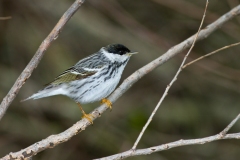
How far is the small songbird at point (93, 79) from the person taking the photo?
563 centimetres

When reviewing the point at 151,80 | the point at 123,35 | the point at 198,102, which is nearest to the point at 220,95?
the point at 198,102

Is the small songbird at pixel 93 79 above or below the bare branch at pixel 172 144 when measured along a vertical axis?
above

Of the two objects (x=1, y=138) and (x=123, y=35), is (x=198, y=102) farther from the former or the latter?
(x=1, y=138)

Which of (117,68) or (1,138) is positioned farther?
(1,138)

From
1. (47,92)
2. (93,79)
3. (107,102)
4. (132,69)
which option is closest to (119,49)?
(93,79)

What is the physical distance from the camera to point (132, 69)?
8523mm

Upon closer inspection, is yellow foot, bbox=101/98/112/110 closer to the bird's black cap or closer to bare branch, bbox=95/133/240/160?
the bird's black cap

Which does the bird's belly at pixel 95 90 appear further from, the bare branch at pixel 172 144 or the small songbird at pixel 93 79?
the bare branch at pixel 172 144

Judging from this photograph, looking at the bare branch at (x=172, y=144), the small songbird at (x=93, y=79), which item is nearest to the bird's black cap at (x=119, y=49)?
the small songbird at (x=93, y=79)

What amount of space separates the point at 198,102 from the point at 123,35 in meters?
1.74

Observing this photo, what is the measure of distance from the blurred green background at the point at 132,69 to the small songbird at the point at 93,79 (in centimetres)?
170

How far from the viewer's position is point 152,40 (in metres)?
7.46

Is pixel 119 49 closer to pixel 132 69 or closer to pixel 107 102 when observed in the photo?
pixel 107 102

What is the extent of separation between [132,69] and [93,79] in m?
2.82
